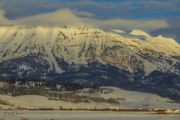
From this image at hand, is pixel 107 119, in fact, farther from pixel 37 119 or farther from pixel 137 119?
pixel 37 119

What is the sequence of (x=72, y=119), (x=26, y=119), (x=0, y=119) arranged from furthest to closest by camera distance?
(x=72, y=119) < (x=26, y=119) < (x=0, y=119)

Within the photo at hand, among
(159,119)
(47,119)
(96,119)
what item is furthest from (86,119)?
(159,119)

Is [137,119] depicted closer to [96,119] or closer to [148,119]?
[148,119]

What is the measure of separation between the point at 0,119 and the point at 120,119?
48189mm

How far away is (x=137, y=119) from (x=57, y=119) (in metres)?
30.6

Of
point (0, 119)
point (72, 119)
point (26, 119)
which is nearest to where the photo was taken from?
point (0, 119)

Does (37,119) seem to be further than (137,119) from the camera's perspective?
No

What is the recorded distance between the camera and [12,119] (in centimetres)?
16238

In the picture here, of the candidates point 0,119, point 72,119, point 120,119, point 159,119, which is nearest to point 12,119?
point 0,119

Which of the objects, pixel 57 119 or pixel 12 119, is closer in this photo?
pixel 12 119

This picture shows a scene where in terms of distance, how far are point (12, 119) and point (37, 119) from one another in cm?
1531

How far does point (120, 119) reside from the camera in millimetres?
187375

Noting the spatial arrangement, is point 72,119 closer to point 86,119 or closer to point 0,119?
Result: point 86,119

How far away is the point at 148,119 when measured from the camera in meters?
190
